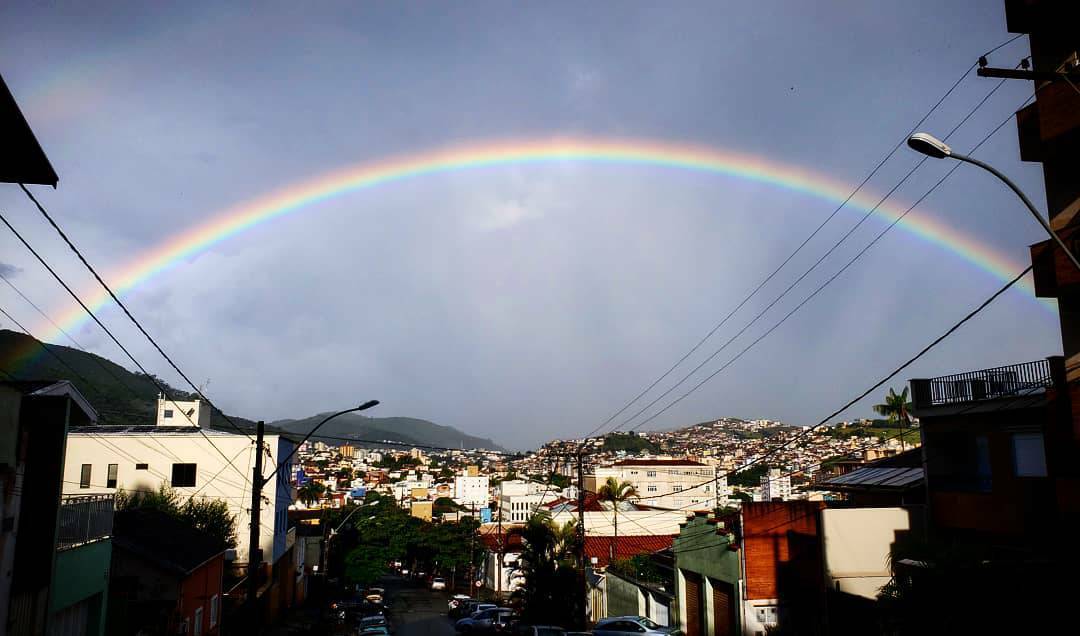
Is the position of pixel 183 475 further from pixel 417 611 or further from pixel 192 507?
pixel 417 611

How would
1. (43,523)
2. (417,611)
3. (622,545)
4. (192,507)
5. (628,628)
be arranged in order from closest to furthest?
(43,523) < (628,628) < (192,507) < (417,611) < (622,545)

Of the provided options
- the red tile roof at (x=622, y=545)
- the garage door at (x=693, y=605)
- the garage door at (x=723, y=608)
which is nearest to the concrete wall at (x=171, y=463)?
the red tile roof at (x=622, y=545)

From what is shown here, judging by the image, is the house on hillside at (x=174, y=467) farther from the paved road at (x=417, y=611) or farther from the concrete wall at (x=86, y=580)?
the concrete wall at (x=86, y=580)

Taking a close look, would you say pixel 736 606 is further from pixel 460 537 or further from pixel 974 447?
pixel 460 537

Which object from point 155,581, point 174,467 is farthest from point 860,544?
point 174,467

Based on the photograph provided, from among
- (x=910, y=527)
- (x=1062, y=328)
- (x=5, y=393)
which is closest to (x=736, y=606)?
(x=910, y=527)

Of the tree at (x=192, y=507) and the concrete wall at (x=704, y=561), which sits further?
the tree at (x=192, y=507)
